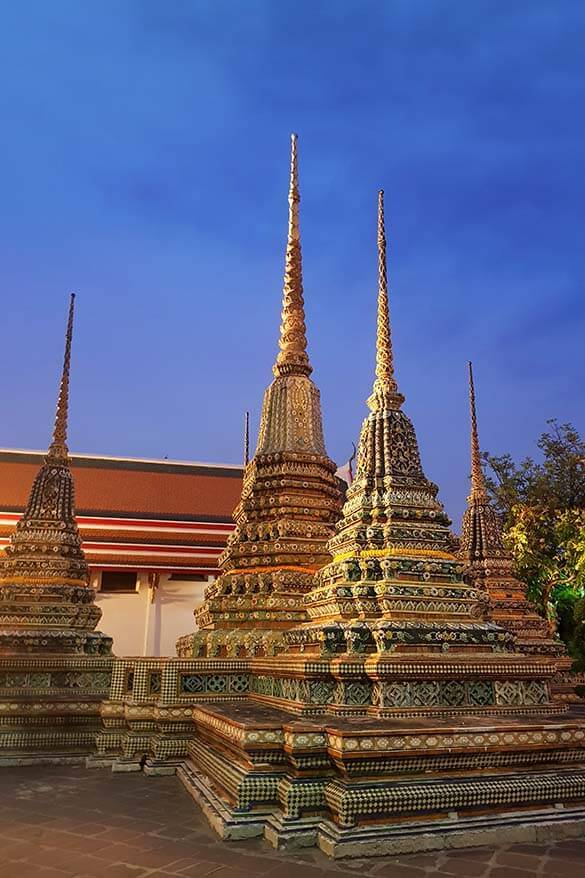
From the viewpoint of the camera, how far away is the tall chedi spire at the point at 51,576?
1101 centimetres

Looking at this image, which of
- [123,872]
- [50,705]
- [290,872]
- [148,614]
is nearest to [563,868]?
[290,872]

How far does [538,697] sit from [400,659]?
1.44 meters

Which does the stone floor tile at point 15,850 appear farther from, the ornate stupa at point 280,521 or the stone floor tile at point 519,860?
the ornate stupa at point 280,521

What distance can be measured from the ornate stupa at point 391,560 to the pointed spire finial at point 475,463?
6550mm

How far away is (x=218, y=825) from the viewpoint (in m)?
5.18

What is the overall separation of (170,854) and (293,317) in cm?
973

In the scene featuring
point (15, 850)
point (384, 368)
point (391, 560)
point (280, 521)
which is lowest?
point (15, 850)

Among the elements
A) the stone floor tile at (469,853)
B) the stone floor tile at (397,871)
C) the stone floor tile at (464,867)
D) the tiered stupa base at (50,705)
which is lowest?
the stone floor tile at (397,871)

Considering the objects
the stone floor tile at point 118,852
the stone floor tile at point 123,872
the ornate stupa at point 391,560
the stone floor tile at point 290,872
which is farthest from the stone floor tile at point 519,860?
the stone floor tile at point 118,852

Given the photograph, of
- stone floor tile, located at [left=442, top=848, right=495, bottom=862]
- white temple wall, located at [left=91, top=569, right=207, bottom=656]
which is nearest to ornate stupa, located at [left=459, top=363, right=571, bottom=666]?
stone floor tile, located at [left=442, top=848, right=495, bottom=862]

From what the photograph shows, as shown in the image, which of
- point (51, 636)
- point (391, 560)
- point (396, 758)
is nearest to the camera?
point (396, 758)

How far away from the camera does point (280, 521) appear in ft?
35.3

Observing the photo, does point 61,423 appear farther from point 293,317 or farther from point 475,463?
point 475,463

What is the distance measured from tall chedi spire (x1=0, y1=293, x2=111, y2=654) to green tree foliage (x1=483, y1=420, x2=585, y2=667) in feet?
41.7
